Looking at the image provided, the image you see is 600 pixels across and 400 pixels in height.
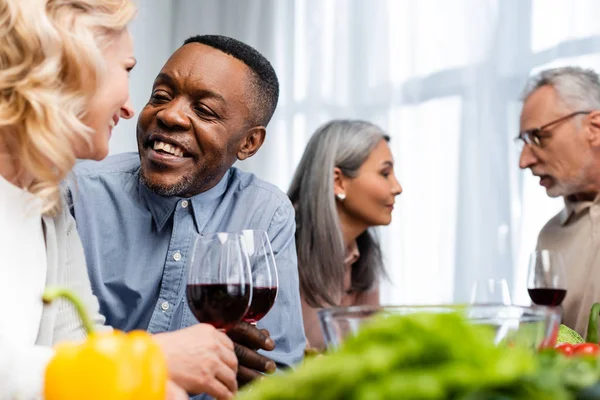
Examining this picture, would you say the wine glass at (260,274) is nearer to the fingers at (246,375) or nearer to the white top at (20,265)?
the fingers at (246,375)

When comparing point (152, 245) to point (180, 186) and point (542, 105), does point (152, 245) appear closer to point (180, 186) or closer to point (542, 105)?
point (180, 186)

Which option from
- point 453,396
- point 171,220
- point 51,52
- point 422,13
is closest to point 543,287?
point 171,220

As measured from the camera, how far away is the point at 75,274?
156 cm

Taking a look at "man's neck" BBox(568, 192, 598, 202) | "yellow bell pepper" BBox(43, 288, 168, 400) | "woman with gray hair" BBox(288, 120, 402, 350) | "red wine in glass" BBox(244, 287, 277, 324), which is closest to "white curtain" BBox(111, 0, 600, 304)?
"woman with gray hair" BBox(288, 120, 402, 350)

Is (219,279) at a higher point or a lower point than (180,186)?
lower

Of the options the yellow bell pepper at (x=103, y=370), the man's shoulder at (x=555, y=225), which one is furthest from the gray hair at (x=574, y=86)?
the yellow bell pepper at (x=103, y=370)

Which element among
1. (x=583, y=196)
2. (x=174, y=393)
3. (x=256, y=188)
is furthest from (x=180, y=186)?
(x=583, y=196)

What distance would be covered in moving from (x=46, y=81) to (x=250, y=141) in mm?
1109

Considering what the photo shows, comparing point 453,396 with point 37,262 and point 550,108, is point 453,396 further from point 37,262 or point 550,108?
point 550,108

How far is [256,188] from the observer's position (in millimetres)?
2273

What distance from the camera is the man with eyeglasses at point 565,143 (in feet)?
9.98

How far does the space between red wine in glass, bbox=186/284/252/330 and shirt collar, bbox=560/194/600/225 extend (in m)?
2.02

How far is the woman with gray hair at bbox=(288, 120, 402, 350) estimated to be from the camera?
10.7 feet

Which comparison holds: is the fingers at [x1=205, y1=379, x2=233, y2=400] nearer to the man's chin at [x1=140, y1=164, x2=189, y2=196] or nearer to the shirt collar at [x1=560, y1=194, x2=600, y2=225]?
the man's chin at [x1=140, y1=164, x2=189, y2=196]
